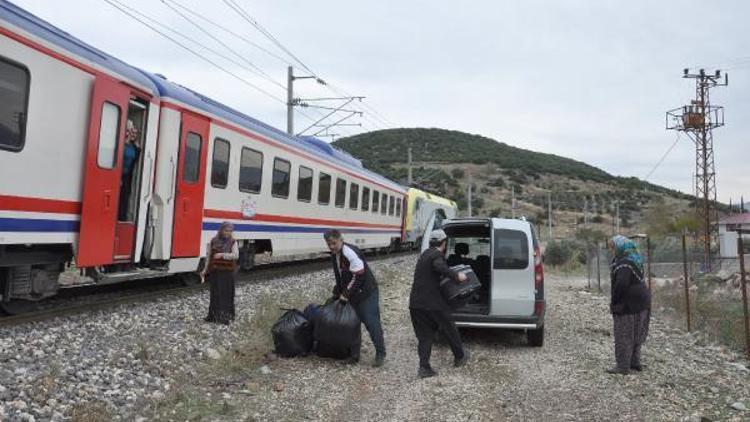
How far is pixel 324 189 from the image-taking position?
1752 cm

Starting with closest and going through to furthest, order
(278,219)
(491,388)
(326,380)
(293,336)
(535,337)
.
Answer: (491,388) < (326,380) < (293,336) < (535,337) < (278,219)

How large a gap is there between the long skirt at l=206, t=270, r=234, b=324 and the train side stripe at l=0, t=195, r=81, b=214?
188cm

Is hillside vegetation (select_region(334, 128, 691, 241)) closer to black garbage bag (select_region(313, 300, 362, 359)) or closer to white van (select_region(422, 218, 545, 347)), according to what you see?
white van (select_region(422, 218, 545, 347))

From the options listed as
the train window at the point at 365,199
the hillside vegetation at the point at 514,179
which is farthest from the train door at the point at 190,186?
the hillside vegetation at the point at 514,179

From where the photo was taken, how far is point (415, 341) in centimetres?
922

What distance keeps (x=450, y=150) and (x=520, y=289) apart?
9681cm

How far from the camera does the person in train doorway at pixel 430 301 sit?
7223 millimetres

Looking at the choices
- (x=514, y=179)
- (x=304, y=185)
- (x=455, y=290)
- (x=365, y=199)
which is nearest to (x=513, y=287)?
(x=455, y=290)

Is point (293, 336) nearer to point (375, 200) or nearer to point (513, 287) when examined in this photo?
point (513, 287)

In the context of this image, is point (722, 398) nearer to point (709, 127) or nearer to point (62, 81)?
point (62, 81)

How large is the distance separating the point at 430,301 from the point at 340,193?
11.9 meters

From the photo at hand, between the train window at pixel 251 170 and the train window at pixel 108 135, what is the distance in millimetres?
3972

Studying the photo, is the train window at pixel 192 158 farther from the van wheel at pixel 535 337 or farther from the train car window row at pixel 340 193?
the train car window row at pixel 340 193

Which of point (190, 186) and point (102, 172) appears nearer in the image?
point (102, 172)
